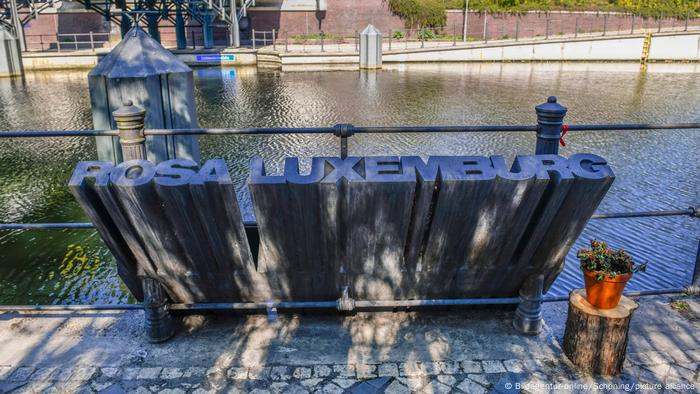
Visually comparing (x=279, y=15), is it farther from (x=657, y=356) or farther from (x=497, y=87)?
(x=657, y=356)

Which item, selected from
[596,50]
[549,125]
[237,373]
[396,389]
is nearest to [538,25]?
[596,50]

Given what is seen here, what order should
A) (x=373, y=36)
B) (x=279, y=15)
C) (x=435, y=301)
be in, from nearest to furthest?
(x=435, y=301), (x=373, y=36), (x=279, y=15)

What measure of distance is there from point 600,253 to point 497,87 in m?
19.6

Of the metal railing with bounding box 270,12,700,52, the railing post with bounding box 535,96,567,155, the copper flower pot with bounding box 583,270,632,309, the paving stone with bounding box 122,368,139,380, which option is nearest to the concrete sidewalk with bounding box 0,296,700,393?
the paving stone with bounding box 122,368,139,380

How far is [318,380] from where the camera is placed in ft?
10.1

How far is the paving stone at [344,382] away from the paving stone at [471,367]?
2.02 ft

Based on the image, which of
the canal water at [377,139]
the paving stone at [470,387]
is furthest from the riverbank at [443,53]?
the paving stone at [470,387]

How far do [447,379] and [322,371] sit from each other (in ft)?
2.24

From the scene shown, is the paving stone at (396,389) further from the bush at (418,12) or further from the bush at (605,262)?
the bush at (418,12)

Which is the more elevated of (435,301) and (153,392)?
(435,301)

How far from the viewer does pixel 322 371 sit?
3.15 m

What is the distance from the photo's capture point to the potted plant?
122 inches

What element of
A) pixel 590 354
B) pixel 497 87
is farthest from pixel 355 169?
pixel 497 87

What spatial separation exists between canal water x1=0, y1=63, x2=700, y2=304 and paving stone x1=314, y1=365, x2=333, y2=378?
11.7 feet
